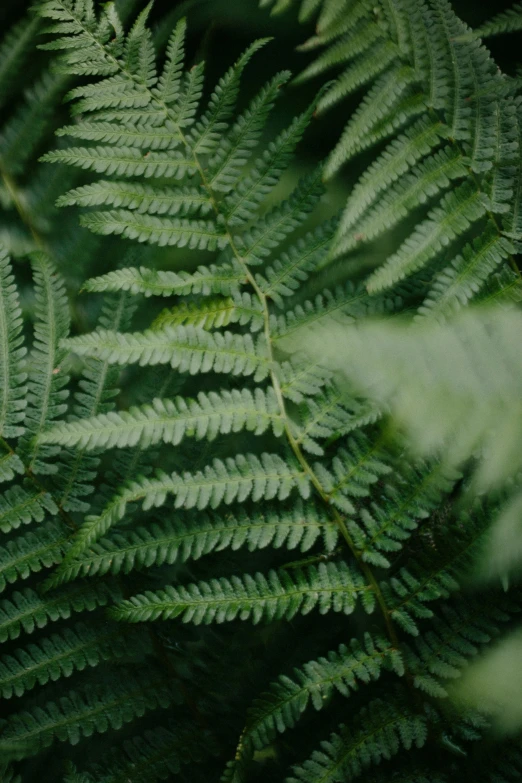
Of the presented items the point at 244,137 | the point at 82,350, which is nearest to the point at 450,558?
the point at 82,350

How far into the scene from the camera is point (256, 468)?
100 cm

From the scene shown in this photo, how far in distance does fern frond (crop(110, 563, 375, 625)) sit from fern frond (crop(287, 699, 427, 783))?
0.60ft

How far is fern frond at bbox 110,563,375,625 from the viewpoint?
3.13 ft

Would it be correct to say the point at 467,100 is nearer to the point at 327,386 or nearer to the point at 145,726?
the point at 327,386

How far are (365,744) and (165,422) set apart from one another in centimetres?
62

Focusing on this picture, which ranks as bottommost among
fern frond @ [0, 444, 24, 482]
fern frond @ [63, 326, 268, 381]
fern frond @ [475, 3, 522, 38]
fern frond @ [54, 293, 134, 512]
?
fern frond @ [0, 444, 24, 482]

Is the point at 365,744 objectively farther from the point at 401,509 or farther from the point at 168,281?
the point at 168,281

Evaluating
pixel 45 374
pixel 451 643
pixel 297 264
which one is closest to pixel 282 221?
pixel 297 264

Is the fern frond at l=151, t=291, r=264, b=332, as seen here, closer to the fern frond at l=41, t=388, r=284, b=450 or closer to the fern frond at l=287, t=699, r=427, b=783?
the fern frond at l=41, t=388, r=284, b=450

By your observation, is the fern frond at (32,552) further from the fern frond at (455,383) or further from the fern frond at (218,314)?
the fern frond at (455,383)

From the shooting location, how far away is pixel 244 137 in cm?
108

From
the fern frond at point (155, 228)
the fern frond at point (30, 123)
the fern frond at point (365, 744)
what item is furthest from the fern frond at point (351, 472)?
the fern frond at point (30, 123)

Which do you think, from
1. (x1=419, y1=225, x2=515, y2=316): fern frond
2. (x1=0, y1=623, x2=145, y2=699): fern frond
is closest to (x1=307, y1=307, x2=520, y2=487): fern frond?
(x1=419, y1=225, x2=515, y2=316): fern frond

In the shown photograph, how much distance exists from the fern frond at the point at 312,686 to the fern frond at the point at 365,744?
0.06m
